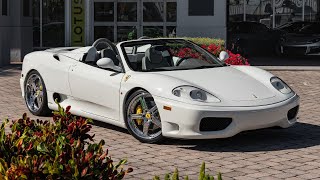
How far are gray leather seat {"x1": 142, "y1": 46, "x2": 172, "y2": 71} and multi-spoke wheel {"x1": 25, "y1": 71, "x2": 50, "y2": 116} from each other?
1803 mm

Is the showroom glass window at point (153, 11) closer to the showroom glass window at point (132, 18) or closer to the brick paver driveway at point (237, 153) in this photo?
the showroom glass window at point (132, 18)

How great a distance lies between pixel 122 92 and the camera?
24.1ft

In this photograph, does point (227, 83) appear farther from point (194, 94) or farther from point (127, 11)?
point (127, 11)

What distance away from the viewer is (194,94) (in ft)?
22.2

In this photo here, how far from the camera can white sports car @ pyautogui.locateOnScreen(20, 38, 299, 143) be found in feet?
22.1

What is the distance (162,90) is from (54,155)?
3.48 metres

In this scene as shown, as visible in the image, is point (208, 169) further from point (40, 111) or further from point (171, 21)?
point (171, 21)

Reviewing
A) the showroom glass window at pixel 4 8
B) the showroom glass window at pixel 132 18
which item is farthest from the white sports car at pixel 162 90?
the showroom glass window at pixel 132 18

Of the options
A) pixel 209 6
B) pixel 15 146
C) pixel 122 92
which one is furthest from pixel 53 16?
pixel 15 146

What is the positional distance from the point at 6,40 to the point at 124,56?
11179 mm

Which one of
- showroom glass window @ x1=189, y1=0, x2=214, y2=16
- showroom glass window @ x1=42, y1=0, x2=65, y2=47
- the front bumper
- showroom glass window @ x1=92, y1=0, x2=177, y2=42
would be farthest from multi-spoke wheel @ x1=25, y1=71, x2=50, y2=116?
showroom glass window @ x1=42, y1=0, x2=65, y2=47

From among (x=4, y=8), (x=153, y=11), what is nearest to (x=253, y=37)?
(x=153, y=11)

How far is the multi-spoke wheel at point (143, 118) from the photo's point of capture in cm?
702

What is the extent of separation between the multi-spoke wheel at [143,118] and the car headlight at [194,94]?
0.35 m
